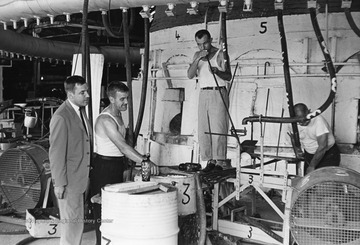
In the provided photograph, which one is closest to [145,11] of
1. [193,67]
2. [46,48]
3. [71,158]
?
[193,67]

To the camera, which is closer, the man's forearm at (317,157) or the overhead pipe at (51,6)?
the overhead pipe at (51,6)

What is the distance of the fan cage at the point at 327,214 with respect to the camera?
4270 mm

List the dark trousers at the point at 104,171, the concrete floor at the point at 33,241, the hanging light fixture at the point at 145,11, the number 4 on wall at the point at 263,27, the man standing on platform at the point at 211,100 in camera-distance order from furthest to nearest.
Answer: the number 4 on wall at the point at 263,27 → the man standing on platform at the point at 211,100 → the hanging light fixture at the point at 145,11 → the concrete floor at the point at 33,241 → the dark trousers at the point at 104,171

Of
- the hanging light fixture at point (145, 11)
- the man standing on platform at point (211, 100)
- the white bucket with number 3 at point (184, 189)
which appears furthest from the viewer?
the man standing on platform at point (211, 100)

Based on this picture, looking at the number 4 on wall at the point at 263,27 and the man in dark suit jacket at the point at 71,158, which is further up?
the number 4 on wall at the point at 263,27

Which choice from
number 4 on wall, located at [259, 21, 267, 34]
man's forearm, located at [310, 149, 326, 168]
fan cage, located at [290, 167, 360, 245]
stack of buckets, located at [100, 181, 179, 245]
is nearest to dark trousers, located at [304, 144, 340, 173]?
man's forearm, located at [310, 149, 326, 168]

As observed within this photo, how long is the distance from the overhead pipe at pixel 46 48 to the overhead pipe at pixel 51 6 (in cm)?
253

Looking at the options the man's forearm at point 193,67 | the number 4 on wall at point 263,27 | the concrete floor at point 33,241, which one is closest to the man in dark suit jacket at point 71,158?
the concrete floor at point 33,241

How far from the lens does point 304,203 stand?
4441mm

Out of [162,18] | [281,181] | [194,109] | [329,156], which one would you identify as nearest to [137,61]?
[162,18]

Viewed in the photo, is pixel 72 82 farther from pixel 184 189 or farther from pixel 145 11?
pixel 145 11

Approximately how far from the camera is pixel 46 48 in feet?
37.0

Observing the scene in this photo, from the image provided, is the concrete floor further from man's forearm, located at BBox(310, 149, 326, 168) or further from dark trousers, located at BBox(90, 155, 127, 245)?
man's forearm, located at BBox(310, 149, 326, 168)

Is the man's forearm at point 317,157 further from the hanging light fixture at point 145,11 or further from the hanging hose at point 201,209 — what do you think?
the hanging light fixture at point 145,11
